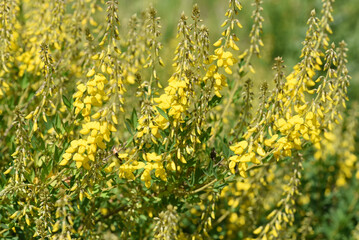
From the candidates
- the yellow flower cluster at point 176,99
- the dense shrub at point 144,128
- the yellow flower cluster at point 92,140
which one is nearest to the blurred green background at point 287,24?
the dense shrub at point 144,128

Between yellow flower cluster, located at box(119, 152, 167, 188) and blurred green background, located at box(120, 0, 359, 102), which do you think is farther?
blurred green background, located at box(120, 0, 359, 102)

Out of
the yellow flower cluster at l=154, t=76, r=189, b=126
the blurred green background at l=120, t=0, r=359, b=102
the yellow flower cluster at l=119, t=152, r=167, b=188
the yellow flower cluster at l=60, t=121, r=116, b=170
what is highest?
the blurred green background at l=120, t=0, r=359, b=102

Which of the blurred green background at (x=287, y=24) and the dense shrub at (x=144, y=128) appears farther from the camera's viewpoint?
the blurred green background at (x=287, y=24)

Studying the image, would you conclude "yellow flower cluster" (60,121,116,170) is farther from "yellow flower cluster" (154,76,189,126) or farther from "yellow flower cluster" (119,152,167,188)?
"yellow flower cluster" (154,76,189,126)

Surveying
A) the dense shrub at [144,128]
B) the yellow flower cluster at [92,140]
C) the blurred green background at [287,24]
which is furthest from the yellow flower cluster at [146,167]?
the blurred green background at [287,24]

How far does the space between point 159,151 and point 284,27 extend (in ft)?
22.4

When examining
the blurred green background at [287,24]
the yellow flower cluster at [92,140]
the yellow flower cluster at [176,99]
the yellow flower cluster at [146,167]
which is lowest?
the yellow flower cluster at [146,167]

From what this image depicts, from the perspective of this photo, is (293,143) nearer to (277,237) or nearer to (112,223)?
(277,237)

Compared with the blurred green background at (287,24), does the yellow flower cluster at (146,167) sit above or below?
below

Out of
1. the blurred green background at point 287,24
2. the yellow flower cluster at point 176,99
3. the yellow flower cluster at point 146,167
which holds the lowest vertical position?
the yellow flower cluster at point 146,167

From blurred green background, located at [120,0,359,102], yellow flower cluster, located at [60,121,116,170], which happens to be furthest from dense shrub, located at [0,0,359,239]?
blurred green background, located at [120,0,359,102]

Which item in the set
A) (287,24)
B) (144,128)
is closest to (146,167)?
(144,128)

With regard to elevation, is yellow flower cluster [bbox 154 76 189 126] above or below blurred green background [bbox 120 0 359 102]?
below

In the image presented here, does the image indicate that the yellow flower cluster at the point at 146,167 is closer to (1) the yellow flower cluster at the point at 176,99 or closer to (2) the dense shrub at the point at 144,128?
(2) the dense shrub at the point at 144,128
